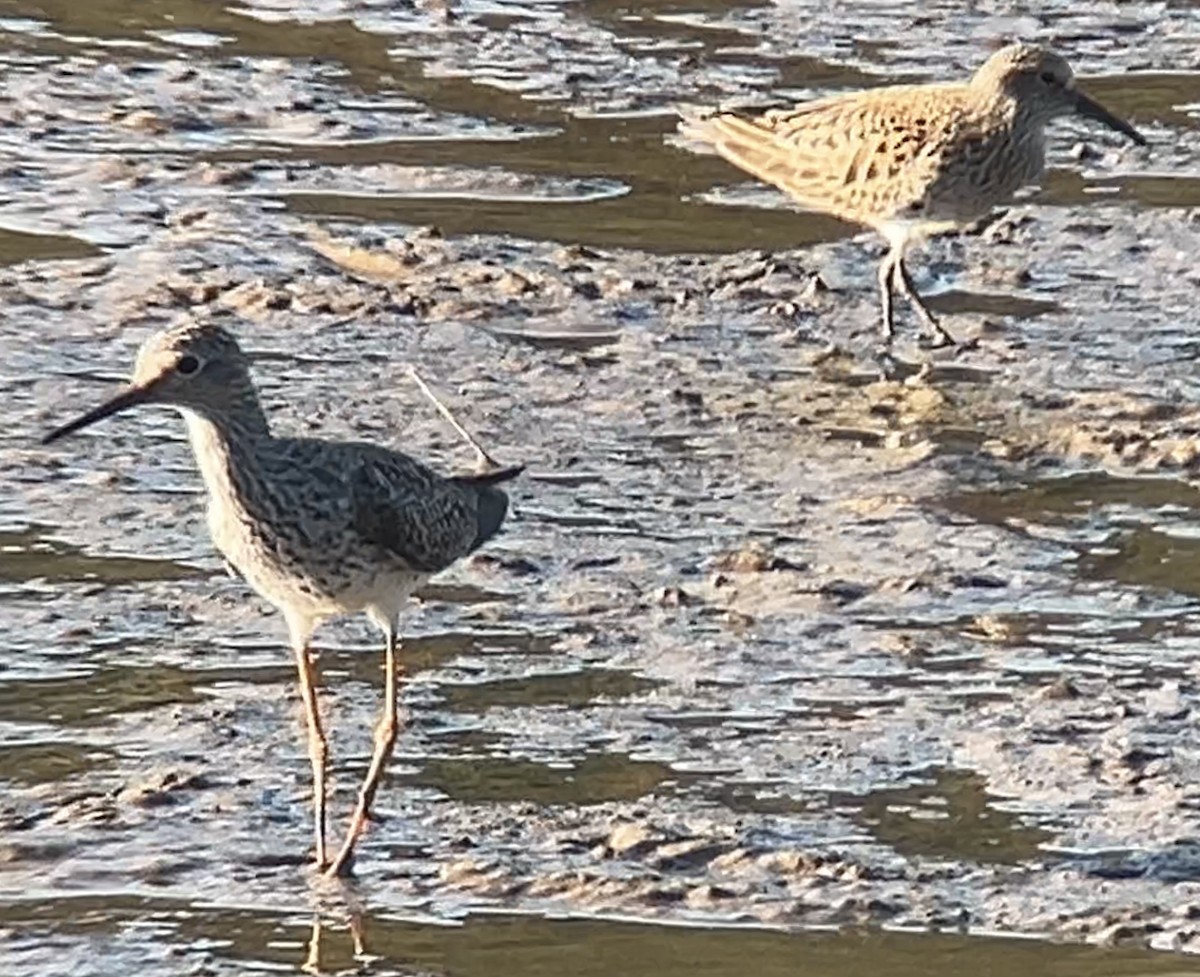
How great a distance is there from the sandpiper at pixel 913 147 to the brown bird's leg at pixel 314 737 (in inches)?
144

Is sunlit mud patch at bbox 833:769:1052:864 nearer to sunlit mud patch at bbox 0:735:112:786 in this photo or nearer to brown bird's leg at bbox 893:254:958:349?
sunlit mud patch at bbox 0:735:112:786

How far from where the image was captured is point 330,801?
7.56 metres

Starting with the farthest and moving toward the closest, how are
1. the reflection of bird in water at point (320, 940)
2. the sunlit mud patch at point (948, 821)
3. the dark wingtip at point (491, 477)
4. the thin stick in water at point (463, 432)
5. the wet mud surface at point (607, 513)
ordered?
the thin stick in water at point (463, 432)
the dark wingtip at point (491, 477)
the sunlit mud patch at point (948, 821)
the wet mud surface at point (607, 513)
the reflection of bird in water at point (320, 940)

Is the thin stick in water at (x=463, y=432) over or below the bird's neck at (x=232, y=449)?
below

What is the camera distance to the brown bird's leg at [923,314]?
10773 millimetres

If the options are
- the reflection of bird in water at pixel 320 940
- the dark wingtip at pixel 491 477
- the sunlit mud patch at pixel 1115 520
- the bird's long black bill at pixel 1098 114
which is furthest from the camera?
the bird's long black bill at pixel 1098 114

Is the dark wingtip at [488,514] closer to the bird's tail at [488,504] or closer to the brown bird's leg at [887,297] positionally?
the bird's tail at [488,504]

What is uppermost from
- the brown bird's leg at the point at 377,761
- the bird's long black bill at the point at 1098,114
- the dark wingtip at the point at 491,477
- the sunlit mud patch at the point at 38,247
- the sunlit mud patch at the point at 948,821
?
the dark wingtip at the point at 491,477

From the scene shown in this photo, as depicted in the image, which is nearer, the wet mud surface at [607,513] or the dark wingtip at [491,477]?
the wet mud surface at [607,513]

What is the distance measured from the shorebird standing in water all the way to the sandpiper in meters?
3.55

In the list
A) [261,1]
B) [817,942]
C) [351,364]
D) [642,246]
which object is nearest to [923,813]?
[817,942]

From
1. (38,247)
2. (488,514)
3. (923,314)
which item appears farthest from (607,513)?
(38,247)

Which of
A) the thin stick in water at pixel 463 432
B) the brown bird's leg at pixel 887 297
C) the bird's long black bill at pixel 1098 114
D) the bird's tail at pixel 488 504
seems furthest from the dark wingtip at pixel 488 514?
the bird's long black bill at pixel 1098 114

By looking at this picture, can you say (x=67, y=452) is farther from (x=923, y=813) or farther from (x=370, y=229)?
(x=923, y=813)
